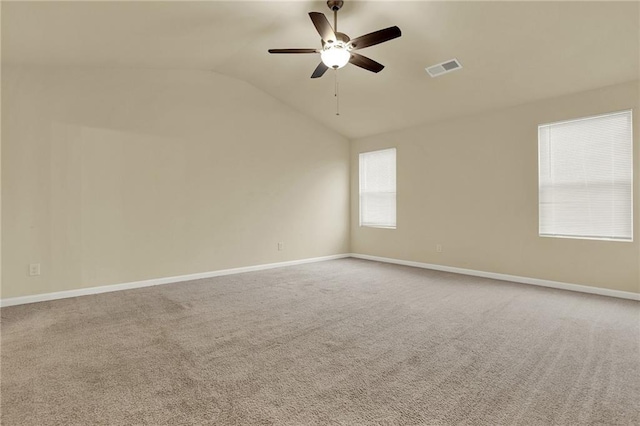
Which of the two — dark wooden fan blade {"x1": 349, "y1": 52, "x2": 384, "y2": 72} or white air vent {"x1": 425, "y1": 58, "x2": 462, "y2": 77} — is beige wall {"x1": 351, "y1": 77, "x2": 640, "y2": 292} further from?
dark wooden fan blade {"x1": 349, "y1": 52, "x2": 384, "y2": 72}

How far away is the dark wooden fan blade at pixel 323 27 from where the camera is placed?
8.41 feet

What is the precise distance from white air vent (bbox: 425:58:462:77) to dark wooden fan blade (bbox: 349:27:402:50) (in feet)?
4.76

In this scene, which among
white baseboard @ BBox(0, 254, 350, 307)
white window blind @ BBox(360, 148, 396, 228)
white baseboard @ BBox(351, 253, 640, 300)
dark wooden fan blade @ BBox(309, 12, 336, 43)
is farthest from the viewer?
white window blind @ BBox(360, 148, 396, 228)

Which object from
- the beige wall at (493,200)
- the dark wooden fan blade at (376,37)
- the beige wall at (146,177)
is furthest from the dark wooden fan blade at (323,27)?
the beige wall at (493,200)

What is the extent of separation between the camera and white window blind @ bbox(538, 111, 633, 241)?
370 cm

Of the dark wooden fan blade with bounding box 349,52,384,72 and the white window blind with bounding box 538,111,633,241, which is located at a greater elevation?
the dark wooden fan blade with bounding box 349,52,384,72

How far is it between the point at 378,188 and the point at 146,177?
4053 millimetres

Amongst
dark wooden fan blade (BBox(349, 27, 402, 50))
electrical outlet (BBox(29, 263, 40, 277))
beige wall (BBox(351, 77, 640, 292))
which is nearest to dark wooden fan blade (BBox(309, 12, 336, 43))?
dark wooden fan blade (BBox(349, 27, 402, 50))

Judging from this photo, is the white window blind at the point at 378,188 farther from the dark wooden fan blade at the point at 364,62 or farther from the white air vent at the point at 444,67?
the dark wooden fan blade at the point at 364,62

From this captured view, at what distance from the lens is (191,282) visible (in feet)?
15.0

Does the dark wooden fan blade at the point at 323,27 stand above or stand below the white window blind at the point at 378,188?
above

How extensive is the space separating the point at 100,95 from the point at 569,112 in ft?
19.6

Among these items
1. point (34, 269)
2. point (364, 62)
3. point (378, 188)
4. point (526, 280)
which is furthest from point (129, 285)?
point (526, 280)

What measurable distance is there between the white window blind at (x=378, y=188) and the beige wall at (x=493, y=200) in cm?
20
